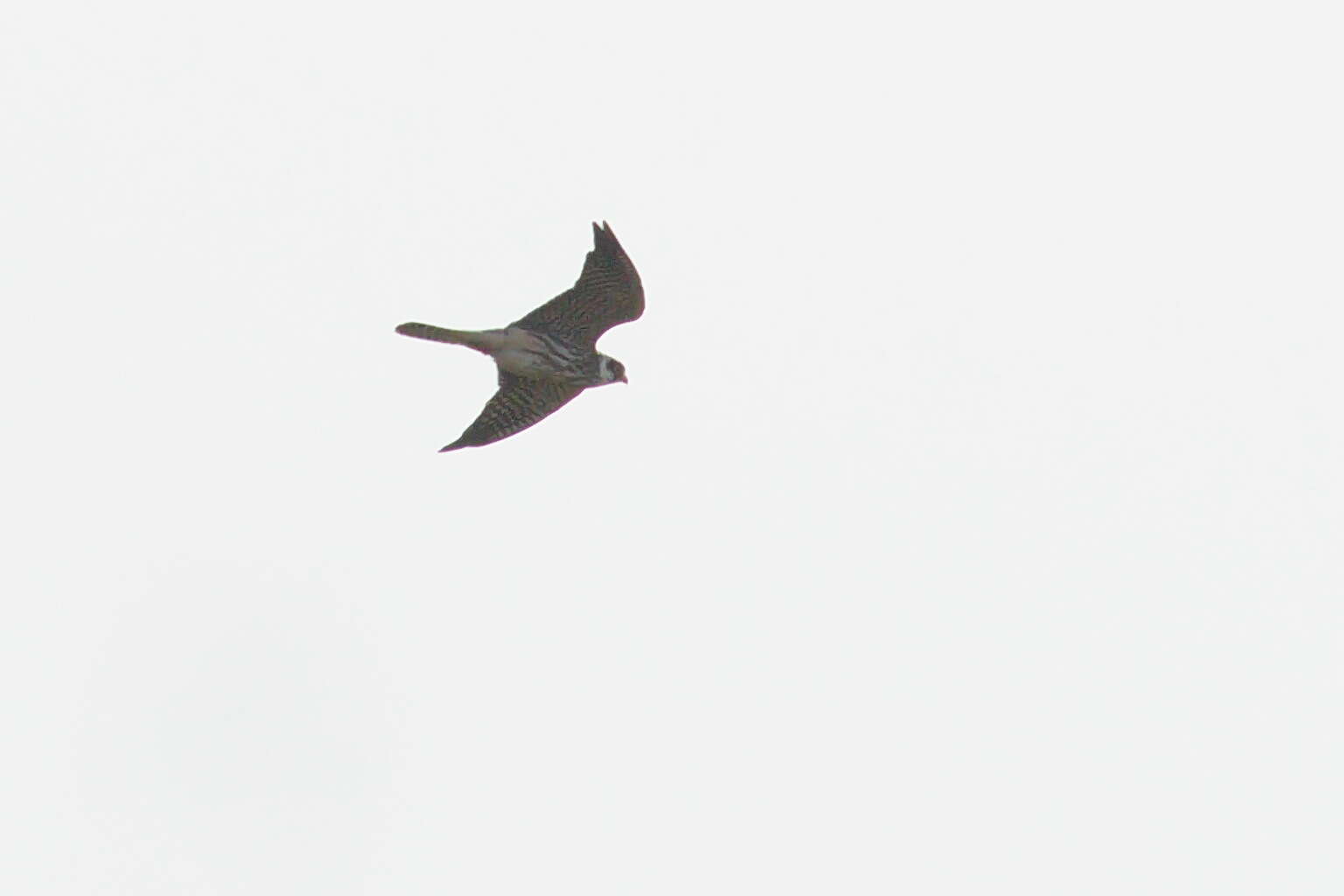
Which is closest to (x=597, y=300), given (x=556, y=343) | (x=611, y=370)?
(x=556, y=343)

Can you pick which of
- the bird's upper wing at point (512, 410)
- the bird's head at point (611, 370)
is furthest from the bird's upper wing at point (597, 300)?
the bird's upper wing at point (512, 410)

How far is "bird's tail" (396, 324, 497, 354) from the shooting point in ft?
80.1

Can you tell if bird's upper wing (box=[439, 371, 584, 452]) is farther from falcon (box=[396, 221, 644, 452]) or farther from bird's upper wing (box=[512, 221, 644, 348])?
bird's upper wing (box=[512, 221, 644, 348])

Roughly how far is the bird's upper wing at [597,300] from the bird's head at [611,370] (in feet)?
0.93

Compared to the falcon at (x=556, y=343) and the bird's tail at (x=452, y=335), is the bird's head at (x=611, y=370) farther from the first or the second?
the bird's tail at (x=452, y=335)

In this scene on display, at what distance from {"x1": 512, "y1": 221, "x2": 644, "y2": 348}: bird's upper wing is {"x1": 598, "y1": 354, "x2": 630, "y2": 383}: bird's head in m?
0.28

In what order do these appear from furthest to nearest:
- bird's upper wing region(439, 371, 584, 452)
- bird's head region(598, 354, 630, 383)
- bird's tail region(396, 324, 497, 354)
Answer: bird's upper wing region(439, 371, 584, 452), bird's head region(598, 354, 630, 383), bird's tail region(396, 324, 497, 354)

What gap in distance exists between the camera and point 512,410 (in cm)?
2628

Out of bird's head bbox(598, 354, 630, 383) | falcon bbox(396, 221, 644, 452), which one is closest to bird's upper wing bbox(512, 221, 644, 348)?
falcon bbox(396, 221, 644, 452)

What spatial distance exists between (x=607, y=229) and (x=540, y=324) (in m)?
1.79

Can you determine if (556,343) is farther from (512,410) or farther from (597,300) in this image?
(512,410)

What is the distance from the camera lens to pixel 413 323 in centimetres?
2442

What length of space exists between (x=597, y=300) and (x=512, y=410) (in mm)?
2012

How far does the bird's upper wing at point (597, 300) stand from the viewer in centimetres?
2464
